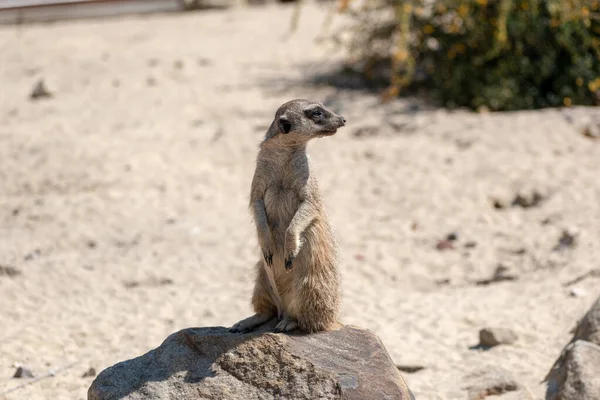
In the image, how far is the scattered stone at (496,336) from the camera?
5945 mm

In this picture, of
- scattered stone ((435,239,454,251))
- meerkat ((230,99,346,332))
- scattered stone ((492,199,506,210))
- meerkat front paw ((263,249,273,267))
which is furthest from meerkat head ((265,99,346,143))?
scattered stone ((492,199,506,210))

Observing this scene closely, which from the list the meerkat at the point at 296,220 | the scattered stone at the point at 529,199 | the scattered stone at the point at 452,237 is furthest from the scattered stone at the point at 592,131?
the meerkat at the point at 296,220

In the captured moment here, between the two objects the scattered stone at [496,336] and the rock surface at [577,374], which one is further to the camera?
the scattered stone at [496,336]

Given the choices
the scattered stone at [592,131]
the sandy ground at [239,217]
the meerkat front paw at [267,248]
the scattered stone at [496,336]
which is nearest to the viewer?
the meerkat front paw at [267,248]

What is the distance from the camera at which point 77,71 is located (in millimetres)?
12375

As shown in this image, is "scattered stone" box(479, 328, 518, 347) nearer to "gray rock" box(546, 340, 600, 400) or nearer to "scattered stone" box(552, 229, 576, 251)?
"gray rock" box(546, 340, 600, 400)

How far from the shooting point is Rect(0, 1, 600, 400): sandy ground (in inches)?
239

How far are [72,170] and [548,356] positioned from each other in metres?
5.20

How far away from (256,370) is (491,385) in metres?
1.78

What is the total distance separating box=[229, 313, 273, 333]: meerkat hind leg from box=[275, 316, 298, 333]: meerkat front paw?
7.0 inches

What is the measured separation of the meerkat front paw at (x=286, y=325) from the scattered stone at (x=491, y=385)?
1424mm

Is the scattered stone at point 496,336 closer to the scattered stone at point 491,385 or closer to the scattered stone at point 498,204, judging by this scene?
the scattered stone at point 491,385

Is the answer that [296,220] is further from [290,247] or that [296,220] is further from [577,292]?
[577,292]

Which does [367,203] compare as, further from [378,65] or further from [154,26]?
[154,26]
